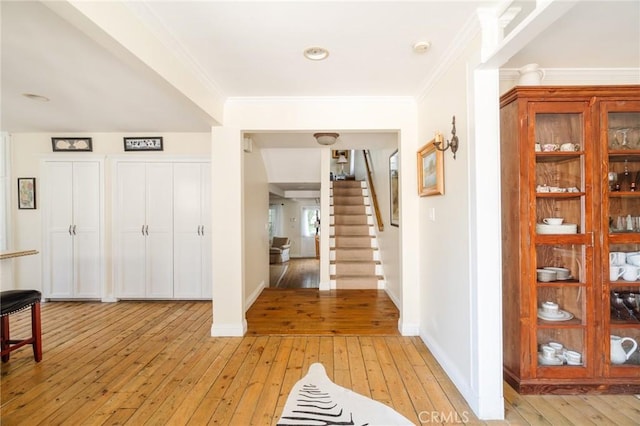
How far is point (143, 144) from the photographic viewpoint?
404 cm

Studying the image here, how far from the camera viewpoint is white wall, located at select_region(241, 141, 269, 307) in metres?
3.80

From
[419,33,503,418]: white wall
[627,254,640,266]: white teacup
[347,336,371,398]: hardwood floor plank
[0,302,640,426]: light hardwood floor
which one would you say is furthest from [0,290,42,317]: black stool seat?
[627,254,640,266]: white teacup

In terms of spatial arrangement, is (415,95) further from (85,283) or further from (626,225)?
(85,283)

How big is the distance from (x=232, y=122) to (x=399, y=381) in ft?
9.15

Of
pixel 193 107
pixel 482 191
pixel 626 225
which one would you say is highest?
pixel 193 107

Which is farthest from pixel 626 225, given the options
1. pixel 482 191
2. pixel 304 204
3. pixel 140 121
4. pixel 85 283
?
pixel 304 204

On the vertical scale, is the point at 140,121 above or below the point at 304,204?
above

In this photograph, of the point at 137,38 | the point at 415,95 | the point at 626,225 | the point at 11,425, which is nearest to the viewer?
the point at 137,38

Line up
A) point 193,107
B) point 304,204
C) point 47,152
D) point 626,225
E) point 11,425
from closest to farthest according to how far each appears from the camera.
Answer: point 11,425 → point 626,225 → point 193,107 → point 47,152 → point 304,204

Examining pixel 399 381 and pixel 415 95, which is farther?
pixel 415 95

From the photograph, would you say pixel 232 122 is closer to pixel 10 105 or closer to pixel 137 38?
pixel 137 38

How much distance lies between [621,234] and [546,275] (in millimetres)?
560

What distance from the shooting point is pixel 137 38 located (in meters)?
1.61

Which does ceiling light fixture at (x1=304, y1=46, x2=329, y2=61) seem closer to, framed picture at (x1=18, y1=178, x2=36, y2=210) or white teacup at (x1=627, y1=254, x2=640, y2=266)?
white teacup at (x1=627, y1=254, x2=640, y2=266)
